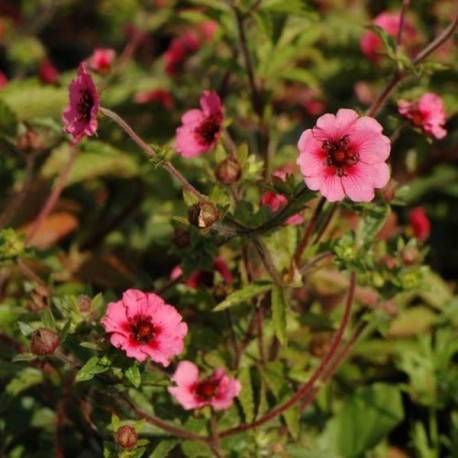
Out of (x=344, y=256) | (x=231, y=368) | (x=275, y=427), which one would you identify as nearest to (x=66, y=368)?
(x=231, y=368)

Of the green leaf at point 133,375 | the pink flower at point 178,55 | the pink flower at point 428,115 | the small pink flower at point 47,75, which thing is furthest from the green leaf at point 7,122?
the pink flower at point 428,115

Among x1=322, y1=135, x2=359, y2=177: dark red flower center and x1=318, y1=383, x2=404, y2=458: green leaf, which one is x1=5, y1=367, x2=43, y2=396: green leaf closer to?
x1=318, y1=383, x2=404, y2=458: green leaf

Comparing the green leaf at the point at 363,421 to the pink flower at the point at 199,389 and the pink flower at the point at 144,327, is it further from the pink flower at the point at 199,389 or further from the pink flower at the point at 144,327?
the pink flower at the point at 144,327

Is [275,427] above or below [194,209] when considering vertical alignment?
below

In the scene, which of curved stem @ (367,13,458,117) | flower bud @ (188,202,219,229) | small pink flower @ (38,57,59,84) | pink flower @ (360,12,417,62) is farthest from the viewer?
small pink flower @ (38,57,59,84)

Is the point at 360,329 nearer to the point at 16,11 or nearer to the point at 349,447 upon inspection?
the point at 349,447

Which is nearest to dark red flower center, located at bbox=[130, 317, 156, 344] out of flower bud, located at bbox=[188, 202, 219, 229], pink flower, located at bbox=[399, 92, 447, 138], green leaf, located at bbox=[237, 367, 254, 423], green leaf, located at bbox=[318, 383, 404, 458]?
flower bud, located at bbox=[188, 202, 219, 229]
